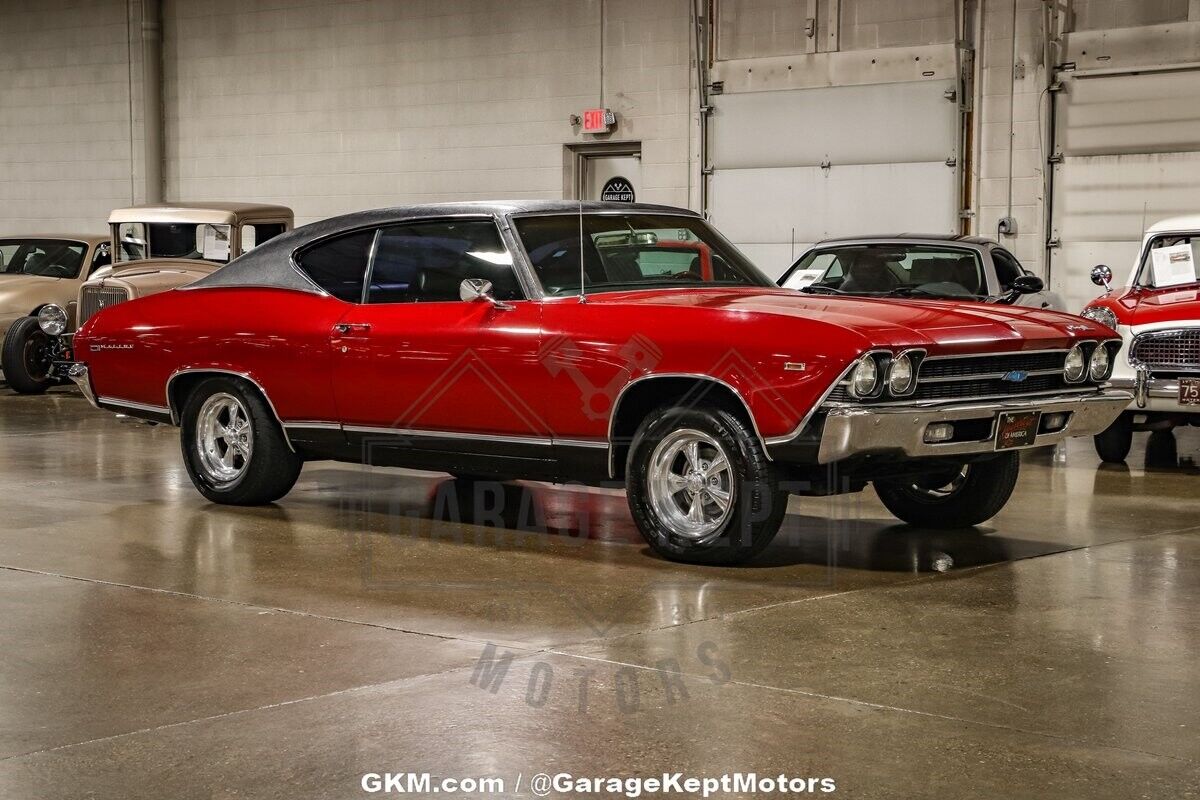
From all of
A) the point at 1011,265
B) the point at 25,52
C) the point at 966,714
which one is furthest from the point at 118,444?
the point at 25,52

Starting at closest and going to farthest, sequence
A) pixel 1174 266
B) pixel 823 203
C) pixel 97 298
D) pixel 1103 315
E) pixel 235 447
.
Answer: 1. pixel 235 447
2. pixel 1103 315
3. pixel 1174 266
4. pixel 97 298
5. pixel 823 203

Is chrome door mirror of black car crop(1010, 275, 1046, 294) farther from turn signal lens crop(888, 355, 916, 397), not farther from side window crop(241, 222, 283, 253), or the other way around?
side window crop(241, 222, 283, 253)

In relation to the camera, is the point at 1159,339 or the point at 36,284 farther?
the point at 36,284

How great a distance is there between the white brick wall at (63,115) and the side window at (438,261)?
55.3ft


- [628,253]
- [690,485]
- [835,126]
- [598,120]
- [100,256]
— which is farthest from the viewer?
[598,120]

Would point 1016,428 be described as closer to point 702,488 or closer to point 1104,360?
→ point 1104,360

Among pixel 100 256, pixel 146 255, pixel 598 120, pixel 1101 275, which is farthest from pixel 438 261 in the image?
pixel 598 120

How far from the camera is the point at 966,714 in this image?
4.33 meters

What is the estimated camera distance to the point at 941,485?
24.7ft

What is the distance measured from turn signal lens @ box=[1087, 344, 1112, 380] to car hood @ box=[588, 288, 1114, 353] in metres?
0.08

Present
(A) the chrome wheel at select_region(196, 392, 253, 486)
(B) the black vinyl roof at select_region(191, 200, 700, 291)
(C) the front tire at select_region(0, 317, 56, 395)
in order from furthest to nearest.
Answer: (C) the front tire at select_region(0, 317, 56, 395)
(A) the chrome wheel at select_region(196, 392, 253, 486)
(B) the black vinyl roof at select_region(191, 200, 700, 291)

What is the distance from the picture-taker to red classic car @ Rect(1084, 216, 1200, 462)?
32.6 feet

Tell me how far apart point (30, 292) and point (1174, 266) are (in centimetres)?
1066

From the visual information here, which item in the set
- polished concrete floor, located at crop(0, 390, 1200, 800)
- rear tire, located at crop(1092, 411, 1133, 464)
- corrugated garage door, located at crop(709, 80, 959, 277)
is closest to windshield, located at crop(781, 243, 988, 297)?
rear tire, located at crop(1092, 411, 1133, 464)
